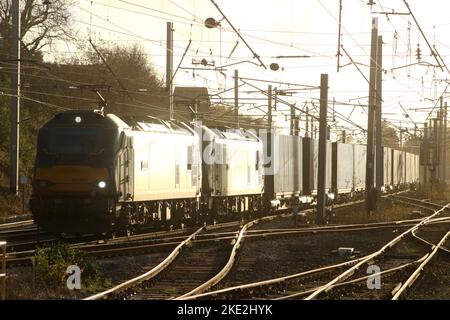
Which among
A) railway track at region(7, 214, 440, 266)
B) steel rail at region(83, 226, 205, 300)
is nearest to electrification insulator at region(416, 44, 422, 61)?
railway track at region(7, 214, 440, 266)

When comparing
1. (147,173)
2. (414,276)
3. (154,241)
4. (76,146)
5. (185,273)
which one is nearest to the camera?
(414,276)

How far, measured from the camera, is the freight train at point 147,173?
75.0ft

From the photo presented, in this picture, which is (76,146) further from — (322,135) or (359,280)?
(322,135)

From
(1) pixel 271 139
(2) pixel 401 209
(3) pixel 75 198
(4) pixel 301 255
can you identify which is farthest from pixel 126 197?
(2) pixel 401 209

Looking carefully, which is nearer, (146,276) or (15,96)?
(146,276)

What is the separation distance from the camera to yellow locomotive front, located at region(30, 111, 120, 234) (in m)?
22.7

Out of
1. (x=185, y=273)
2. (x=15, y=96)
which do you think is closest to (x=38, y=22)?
(x=15, y=96)

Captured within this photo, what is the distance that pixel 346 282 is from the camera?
1542cm

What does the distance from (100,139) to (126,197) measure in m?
1.67

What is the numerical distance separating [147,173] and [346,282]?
11.1 meters
